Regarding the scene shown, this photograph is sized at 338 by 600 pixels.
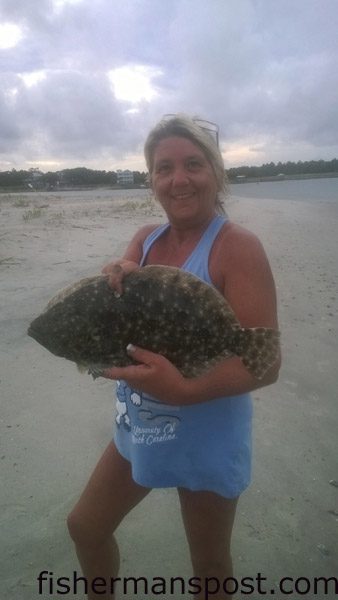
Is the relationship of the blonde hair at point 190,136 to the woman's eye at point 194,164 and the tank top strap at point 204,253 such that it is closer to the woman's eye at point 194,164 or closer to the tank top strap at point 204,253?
the woman's eye at point 194,164

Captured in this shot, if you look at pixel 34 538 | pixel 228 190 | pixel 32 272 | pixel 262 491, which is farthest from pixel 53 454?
pixel 32 272

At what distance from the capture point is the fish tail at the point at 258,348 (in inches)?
80.3

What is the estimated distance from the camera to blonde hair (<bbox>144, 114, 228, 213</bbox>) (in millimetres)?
2332

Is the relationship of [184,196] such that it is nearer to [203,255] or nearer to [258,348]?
[203,255]

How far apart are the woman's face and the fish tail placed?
2.35 ft

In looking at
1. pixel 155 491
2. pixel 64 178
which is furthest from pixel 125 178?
pixel 155 491

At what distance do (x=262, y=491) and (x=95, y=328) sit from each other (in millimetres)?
2429

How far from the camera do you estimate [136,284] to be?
2172mm

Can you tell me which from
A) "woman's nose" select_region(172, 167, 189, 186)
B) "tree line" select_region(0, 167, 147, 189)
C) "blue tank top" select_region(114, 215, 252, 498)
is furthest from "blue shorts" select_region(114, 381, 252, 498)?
"tree line" select_region(0, 167, 147, 189)

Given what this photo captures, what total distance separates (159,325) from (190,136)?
41.3 inches

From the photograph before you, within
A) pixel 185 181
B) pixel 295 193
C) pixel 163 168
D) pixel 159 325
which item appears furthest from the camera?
pixel 295 193

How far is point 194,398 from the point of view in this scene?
6.68 ft

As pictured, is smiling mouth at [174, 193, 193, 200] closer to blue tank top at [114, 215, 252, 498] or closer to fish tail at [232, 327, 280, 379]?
blue tank top at [114, 215, 252, 498]

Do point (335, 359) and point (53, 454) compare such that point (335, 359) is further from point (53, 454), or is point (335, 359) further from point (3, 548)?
point (3, 548)
